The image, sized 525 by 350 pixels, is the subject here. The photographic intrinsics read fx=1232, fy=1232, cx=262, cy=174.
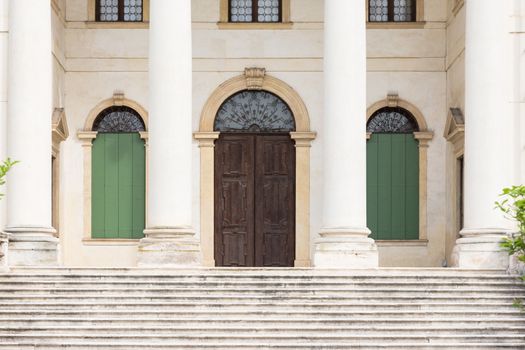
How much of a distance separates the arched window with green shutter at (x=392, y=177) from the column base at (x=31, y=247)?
436 inches

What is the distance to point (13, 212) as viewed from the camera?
30.6 metres

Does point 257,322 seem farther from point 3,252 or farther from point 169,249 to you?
point 3,252

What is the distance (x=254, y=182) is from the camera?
37.5m

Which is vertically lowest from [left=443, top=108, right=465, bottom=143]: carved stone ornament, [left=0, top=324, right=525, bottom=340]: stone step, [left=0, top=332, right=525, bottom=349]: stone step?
[left=0, top=332, right=525, bottom=349]: stone step

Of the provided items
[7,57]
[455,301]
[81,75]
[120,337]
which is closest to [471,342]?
[455,301]

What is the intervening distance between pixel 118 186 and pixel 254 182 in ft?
13.6

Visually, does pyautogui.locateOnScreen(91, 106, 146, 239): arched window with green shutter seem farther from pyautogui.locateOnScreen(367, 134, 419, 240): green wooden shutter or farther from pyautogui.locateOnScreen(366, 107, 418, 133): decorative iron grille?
pyautogui.locateOnScreen(366, 107, 418, 133): decorative iron grille

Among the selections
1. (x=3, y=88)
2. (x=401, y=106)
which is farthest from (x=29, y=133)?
(x=401, y=106)

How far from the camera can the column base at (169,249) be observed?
97.9 feet

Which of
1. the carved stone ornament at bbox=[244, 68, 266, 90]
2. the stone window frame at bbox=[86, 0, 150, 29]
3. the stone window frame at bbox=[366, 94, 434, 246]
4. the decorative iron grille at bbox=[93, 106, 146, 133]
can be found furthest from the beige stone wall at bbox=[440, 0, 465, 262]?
the decorative iron grille at bbox=[93, 106, 146, 133]

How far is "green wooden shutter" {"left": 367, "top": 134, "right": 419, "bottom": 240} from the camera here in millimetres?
37531

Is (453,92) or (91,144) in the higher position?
(453,92)

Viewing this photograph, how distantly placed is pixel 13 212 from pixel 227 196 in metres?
8.53

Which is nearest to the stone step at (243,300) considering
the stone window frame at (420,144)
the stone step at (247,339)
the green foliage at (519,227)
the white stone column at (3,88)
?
the green foliage at (519,227)
